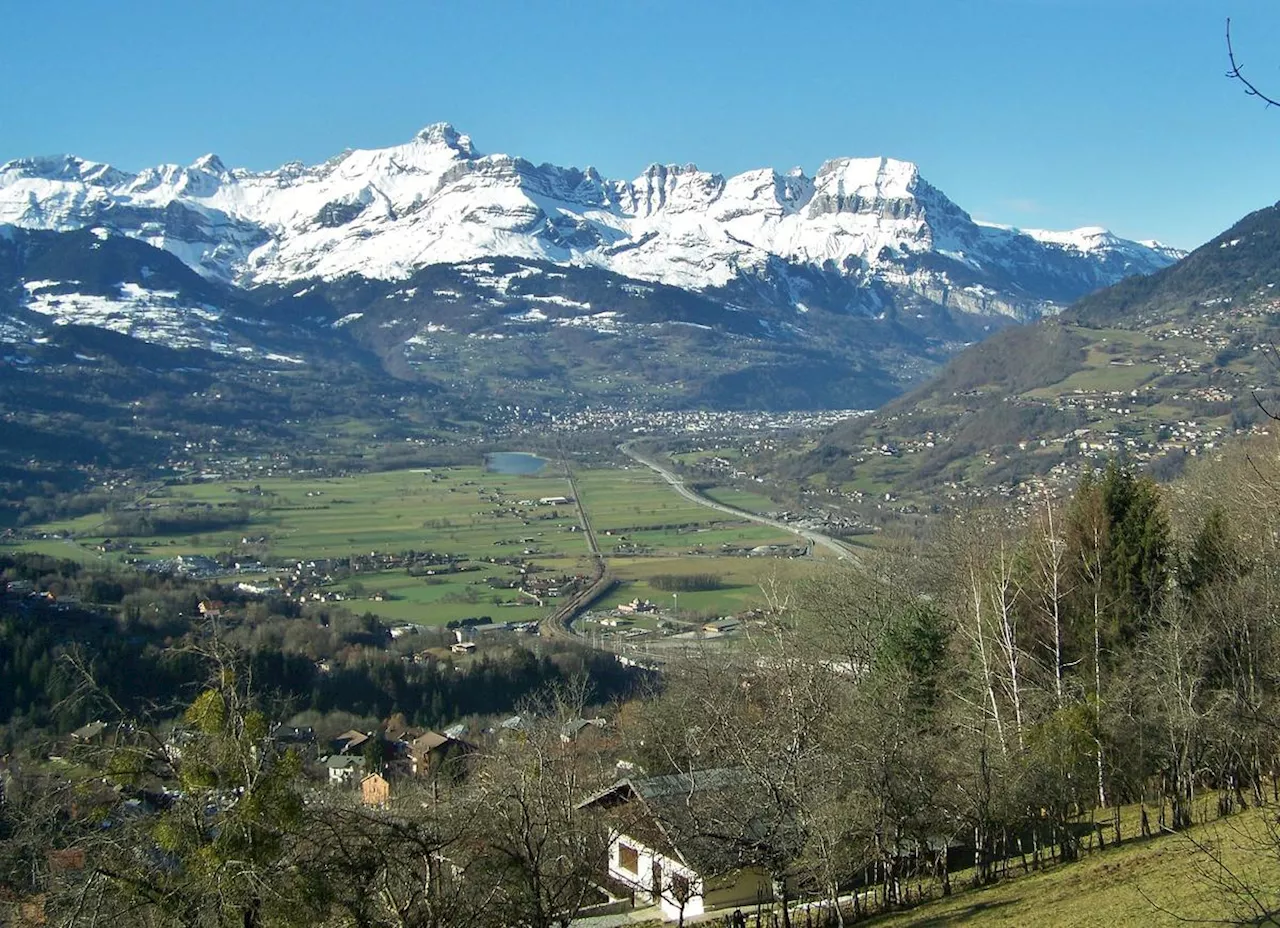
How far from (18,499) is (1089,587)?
9473cm

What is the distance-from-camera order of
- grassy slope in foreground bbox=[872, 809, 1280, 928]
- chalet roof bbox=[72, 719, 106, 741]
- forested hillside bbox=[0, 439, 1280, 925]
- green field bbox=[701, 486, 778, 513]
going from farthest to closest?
green field bbox=[701, 486, 778, 513] < grassy slope in foreground bbox=[872, 809, 1280, 928] < chalet roof bbox=[72, 719, 106, 741] < forested hillside bbox=[0, 439, 1280, 925]

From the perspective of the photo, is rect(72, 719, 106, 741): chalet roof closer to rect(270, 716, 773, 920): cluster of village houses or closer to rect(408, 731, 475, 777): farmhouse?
rect(270, 716, 773, 920): cluster of village houses

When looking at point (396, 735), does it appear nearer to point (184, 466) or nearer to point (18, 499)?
point (18, 499)

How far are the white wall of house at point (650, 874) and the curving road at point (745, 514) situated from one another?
98.4 feet

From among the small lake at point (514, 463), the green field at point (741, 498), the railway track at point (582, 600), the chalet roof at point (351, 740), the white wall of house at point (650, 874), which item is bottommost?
the chalet roof at point (351, 740)

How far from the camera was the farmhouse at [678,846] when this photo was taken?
50.4 feet

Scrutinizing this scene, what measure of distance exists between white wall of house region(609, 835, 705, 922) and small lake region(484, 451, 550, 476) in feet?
349

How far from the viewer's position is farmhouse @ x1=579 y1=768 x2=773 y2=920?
1536 cm

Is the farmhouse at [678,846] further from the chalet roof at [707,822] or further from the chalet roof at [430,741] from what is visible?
the chalet roof at [430,741]

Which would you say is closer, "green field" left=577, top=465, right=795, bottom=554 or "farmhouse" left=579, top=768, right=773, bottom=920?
"farmhouse" left=579, top=768, right=773, bottom=920

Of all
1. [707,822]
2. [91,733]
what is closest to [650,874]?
[707,822]

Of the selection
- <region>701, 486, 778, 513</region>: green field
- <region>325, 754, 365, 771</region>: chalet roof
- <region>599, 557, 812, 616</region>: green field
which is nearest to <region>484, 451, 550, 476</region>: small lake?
<region>701, 486, 778, 513</region>: green field

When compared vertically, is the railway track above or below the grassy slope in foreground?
below

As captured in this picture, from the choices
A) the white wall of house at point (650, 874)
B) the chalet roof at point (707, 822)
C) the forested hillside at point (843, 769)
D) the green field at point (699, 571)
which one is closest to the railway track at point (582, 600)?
the green field at point (699, 571)
